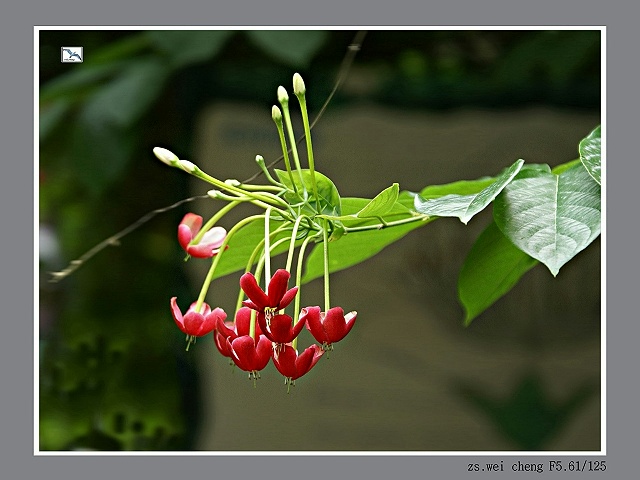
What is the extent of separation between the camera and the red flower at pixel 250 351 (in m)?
0.35

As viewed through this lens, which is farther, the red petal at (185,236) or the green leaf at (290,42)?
the green leaf at (290,42)

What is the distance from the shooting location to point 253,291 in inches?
13.4

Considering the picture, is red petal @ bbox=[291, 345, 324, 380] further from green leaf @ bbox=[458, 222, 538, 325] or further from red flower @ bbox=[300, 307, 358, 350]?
green leaf @ bbox=[458, 222, 538, 325]

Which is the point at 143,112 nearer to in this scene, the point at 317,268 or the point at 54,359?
the point at 54,359

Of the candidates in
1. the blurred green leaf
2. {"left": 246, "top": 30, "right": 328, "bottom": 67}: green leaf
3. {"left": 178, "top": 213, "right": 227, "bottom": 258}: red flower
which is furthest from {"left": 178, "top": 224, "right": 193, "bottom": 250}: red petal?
the blurred green leaf

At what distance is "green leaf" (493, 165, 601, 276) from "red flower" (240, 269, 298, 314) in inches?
4.3

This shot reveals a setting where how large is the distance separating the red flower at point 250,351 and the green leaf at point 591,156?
19cm

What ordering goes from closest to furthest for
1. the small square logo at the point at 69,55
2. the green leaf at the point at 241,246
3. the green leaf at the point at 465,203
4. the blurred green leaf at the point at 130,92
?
the green leaf at the point at 465,203, the green leaf at the point at 241,246, the small square logo at the point at 69,55, the blurred green leaf at the point at 130,92

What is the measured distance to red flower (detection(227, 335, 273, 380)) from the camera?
13.8 inches

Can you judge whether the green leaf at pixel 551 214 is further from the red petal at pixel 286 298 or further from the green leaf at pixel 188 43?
the green leaf at pixel 188 43

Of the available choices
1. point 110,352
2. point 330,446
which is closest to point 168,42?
point 110,352

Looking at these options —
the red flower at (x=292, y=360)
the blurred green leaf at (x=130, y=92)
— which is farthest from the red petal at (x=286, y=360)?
the blurred green leaf at (x=130, y=92)

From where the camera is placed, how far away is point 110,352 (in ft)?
3.06

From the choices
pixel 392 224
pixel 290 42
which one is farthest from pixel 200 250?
pixel 290 42
